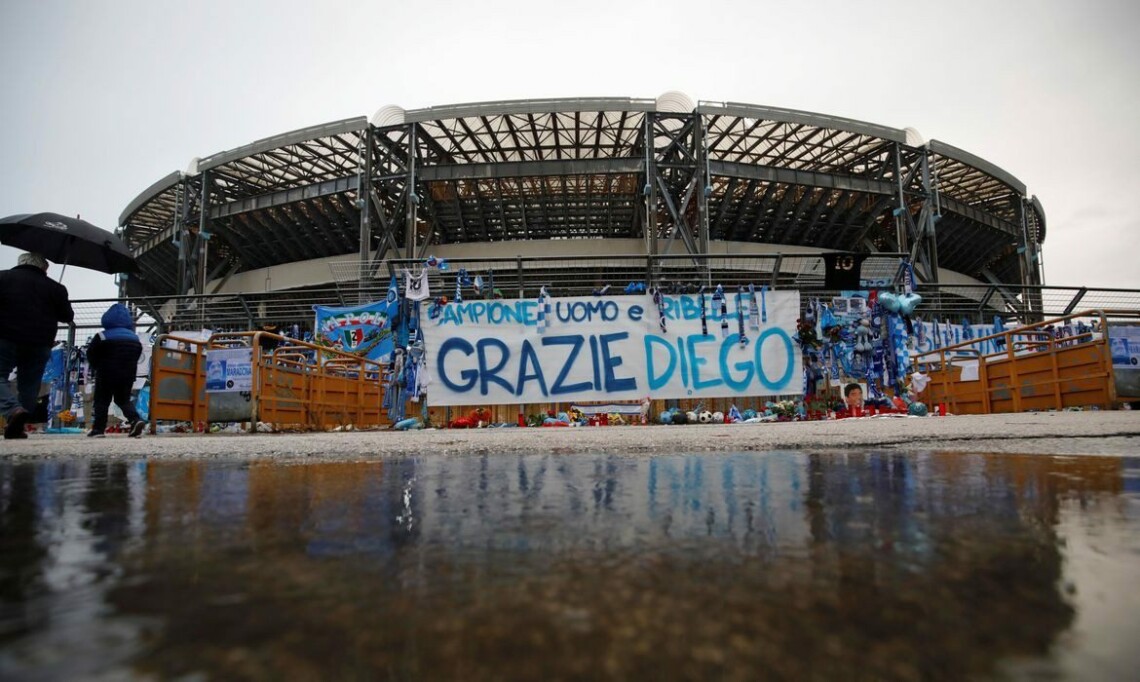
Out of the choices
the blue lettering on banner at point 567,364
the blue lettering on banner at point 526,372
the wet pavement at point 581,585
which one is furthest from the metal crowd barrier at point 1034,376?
the wet pavement at point 581,585

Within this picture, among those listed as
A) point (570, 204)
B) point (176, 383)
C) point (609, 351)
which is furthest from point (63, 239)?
point (570, 204)

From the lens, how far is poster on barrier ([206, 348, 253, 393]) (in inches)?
287

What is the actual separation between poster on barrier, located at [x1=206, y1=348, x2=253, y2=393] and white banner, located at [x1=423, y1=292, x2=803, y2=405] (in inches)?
117

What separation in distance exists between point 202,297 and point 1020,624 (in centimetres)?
1619

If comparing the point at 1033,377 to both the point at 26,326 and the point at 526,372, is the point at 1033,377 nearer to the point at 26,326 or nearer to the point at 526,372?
the point at 526,372

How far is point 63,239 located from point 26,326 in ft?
9.27

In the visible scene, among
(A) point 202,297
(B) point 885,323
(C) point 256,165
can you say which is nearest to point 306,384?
(A) point 202,297

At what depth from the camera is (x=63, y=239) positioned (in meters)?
7.67

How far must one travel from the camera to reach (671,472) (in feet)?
5.82

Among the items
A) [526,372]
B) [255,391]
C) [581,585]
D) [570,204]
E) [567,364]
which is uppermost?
[570,204]

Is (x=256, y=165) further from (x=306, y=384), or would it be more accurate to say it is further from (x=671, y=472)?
(x=671, y=472)

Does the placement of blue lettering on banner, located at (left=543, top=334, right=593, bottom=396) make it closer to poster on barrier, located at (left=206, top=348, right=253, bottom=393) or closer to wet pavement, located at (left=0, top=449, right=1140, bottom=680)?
poster on barrier, located at (left=206, top=348, right=253, bottom=393)

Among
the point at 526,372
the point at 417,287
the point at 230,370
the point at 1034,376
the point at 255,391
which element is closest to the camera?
the point at 255,391

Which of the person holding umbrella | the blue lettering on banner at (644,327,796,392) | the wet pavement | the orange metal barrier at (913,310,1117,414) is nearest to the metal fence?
the blue lettering on banner at (644,327,796,392)
